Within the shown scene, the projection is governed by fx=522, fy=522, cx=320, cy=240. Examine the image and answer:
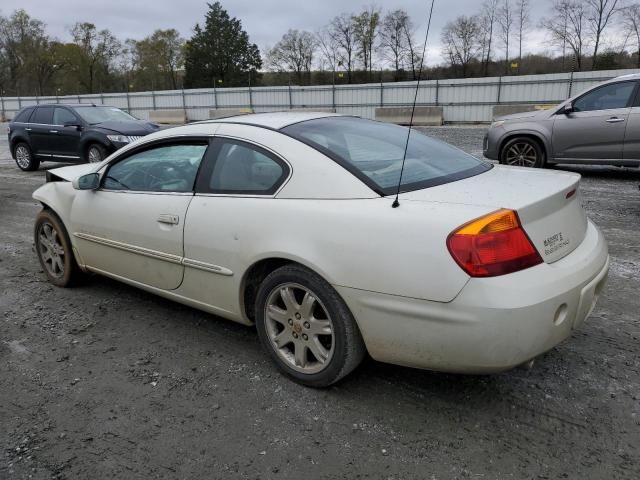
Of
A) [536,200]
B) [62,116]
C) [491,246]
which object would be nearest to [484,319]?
[491,246]

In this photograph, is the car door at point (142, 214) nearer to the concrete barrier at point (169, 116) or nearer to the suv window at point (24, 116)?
the suv window at point (24, 116)

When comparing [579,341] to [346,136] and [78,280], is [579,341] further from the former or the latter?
[78,280]

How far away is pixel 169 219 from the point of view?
3.30 metres

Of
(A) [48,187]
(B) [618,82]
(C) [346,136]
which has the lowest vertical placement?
(A) [48,187]

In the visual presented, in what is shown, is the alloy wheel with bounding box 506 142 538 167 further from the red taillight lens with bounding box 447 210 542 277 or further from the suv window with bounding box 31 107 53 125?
the suv window with bounding box 31 107 53 125

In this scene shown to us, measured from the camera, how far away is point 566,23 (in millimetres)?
44500

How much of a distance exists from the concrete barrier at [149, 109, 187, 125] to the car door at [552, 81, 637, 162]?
1070 inches

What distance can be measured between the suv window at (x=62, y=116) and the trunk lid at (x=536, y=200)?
11271 millimetres

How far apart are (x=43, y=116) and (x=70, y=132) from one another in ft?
4.29

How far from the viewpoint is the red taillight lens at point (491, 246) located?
7.30 feet

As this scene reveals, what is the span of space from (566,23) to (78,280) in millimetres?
49908

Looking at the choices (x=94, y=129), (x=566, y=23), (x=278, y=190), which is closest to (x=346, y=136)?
(x=278, y=190)

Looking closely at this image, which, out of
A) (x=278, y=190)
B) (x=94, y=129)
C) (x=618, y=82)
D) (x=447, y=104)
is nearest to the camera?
(x=278, y=190)

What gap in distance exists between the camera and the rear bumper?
2.20 m
